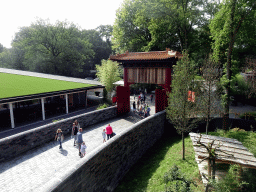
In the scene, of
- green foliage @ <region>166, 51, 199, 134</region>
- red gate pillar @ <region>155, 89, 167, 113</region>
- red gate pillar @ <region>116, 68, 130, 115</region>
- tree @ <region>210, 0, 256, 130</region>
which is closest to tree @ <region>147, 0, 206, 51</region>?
tree @ <region>210, 0, 256, 130</region>

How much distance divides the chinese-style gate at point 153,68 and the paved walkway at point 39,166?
6378 mm

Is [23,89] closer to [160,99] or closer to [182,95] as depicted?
[160,99]

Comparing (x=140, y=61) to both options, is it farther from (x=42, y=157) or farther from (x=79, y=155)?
(x=42, y=157)

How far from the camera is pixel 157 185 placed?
8.02 m

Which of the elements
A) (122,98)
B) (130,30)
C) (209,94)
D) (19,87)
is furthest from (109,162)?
(130,30)

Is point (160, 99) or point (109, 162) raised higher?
point (160, 99)

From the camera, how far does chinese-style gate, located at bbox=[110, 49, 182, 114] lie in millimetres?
14570

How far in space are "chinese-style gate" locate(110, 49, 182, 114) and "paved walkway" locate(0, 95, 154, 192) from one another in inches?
251

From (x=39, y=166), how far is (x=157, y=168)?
6.01m

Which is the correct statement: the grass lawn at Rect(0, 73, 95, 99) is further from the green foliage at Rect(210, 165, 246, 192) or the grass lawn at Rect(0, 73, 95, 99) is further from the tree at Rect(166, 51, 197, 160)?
the green foliage at Rect(210, 165, 246, 192)

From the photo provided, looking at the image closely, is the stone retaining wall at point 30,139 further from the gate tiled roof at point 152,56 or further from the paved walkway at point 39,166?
the gate tiled roof at point 152,56

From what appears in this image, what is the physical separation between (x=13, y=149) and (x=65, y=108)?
41.8ft

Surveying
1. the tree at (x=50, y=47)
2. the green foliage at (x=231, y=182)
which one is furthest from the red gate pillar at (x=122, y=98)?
the tree at (x=50, y=47)

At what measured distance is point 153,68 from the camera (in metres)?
15.3
